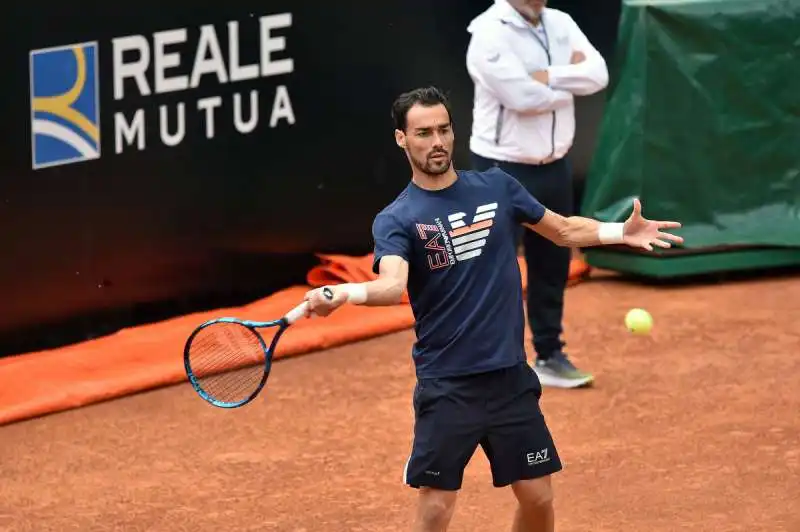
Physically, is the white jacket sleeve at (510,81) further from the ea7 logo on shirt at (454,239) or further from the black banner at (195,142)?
the ea7 logo on shirt at (454,239)

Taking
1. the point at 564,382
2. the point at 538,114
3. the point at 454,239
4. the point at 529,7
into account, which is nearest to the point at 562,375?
the point at 564,382

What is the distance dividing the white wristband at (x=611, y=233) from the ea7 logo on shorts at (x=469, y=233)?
1.50 ft

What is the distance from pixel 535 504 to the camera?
17.9ft

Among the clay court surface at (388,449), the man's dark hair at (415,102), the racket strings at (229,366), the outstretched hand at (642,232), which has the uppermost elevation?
the man's dark hair at (415,102)

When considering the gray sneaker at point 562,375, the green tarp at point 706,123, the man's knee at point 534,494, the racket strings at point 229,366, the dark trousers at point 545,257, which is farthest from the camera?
the green tarp at point 706,123

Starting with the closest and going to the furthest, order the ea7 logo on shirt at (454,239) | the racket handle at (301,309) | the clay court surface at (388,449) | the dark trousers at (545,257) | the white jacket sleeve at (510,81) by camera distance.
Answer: the racket handle at (301,309)
the ea7 logo on shirt at (454,239)
the clay court surface at (388,449)
the white jacket sleeve at (510,81)
the dark trousers at (545,257)

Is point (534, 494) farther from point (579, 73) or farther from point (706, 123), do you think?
point (706, 123)

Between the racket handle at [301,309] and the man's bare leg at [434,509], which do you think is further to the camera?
the man's bare leg at [434,509]

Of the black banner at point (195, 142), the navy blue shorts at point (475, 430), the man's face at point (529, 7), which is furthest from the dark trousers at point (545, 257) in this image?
the navy blue shorts at point (475, 430)

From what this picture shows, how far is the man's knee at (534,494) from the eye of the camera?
5.43 m

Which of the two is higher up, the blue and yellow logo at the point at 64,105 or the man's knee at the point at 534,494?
the blue and yellow logo at the point at 64,105

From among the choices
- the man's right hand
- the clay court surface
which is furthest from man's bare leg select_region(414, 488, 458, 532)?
the man's right hand

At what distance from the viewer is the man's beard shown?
17.5ft

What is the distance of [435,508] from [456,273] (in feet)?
2.63
